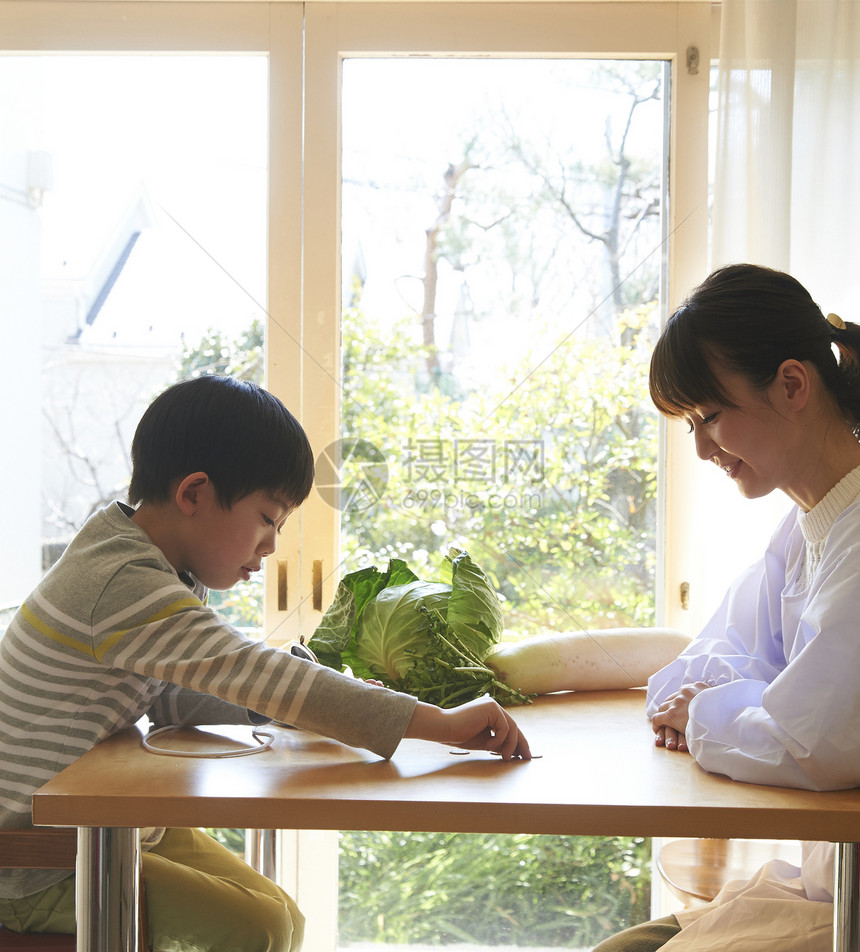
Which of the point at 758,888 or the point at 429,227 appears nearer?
the point at 758,888

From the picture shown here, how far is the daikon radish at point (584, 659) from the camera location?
53.4 inches

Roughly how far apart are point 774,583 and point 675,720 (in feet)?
0.89

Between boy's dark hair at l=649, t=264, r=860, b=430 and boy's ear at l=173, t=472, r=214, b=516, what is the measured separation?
598mm

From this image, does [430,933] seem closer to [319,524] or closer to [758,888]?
[319,524]

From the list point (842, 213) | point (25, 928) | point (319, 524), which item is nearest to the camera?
point (25, 928)

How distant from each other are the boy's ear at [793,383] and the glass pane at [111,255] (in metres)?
1.10

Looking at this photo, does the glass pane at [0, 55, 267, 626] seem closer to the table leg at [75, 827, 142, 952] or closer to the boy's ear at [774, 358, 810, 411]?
the table leg at [75, 827, 142, 952]

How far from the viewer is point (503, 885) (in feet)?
6.34

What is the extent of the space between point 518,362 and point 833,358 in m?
0.81

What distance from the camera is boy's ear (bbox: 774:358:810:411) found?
110cm

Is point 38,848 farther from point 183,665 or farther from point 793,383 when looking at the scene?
point 793,383

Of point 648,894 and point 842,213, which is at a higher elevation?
point 842,213

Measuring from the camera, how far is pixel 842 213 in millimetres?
1652

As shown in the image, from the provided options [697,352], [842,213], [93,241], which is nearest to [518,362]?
[842,213]
